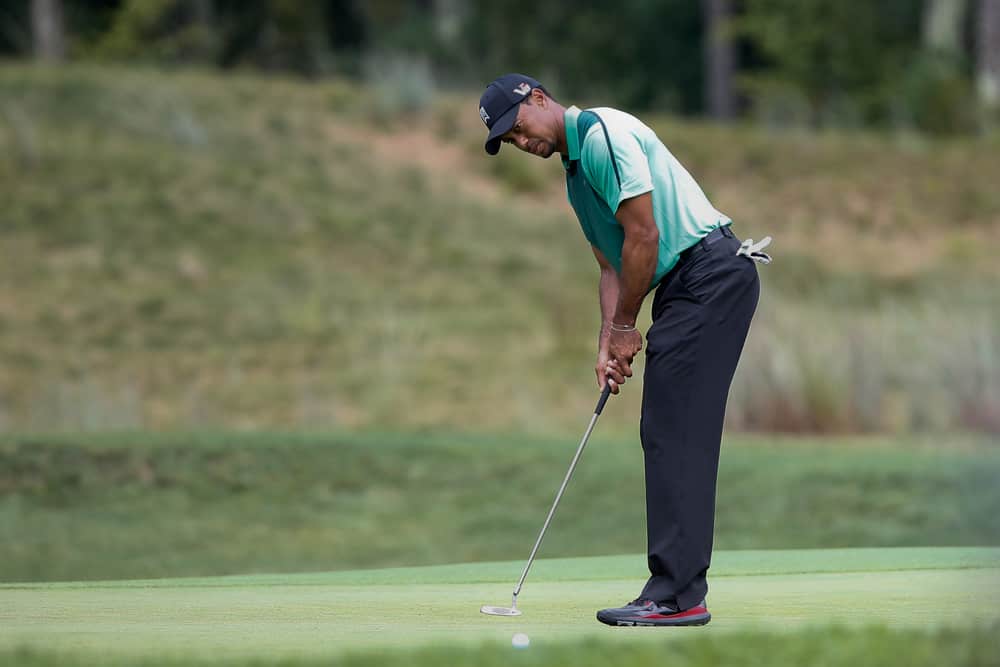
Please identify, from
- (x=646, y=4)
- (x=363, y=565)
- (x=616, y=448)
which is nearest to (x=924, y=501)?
(x=616, y=448)

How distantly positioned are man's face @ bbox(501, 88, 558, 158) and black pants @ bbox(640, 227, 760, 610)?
59 centimetres

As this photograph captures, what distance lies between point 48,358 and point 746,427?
8.04 meters

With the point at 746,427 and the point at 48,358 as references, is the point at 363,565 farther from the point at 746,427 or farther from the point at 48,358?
the point at 48,358

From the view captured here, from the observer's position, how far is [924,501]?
14008mm

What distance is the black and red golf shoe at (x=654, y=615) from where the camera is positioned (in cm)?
548

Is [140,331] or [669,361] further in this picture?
[140,331]

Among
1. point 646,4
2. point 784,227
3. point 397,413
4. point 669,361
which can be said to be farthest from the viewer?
point 646,4

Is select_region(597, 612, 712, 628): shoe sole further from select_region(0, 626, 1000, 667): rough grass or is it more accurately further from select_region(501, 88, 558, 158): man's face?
select_region(501, 88, 558, 158): man's face

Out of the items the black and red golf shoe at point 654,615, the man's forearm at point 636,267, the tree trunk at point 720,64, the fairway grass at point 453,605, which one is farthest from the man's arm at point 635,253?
the tree trunk at point 720,64

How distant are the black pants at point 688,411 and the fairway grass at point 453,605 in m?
0.24

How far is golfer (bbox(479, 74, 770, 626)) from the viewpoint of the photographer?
5.58m

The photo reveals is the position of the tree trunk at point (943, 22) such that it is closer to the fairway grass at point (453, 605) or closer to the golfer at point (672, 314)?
the fairway grass at point (453, 605)

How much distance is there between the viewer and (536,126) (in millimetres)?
5668

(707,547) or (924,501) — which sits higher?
(707,547)
